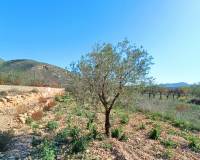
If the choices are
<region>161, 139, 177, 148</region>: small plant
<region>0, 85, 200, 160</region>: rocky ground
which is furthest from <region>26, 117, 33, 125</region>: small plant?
<region>161, 139, 177, 148</region>: small plant

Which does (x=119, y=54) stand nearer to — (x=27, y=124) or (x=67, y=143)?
(x=67, y=143)

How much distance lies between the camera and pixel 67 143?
10461mm

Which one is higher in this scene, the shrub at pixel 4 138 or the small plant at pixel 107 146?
the shrub at pixel 4 138

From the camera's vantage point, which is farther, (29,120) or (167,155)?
(29,120)

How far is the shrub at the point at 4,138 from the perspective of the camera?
1029 centimetres

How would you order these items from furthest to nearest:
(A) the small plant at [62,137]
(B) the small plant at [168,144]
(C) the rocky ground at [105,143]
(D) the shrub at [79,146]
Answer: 1. (B) the small plant at [168,144]
2. (A) the small plant at [62,137]
3. (C) the rocky ground at [105,143]
4. (D) the shrub at [79,146]

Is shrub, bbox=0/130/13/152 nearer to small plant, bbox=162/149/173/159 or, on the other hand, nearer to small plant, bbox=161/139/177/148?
small plant, bbox=162/149/173/159

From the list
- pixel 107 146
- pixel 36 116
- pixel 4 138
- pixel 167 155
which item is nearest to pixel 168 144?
pixel 167 155

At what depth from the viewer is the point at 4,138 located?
10898 mm

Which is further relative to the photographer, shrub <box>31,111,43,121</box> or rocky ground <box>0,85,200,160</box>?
shrub <box>31,111,43,121</box>

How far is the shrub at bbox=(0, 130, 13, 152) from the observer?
10.3 metres

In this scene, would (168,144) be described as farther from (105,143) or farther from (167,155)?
(105,143)

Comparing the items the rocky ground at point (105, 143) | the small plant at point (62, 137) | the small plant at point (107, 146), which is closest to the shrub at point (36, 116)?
the rocky ground at point (105, 143)

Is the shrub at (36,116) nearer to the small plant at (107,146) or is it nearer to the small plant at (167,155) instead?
the small plant at (107,146)
